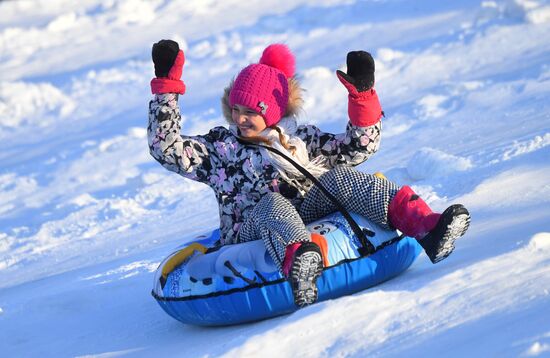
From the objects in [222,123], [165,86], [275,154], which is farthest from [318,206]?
[222,123]

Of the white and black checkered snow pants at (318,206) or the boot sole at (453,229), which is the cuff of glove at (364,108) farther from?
the boot sole at (453,229)

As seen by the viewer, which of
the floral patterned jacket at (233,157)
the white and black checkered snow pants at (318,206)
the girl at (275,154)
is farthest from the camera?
the floral patterned jacket at (233,157)

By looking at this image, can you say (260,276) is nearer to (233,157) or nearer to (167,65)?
(233,157)

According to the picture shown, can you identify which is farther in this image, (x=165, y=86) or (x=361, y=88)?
(x=165, y=86)

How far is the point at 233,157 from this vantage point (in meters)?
3.44

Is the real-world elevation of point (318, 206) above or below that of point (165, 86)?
below

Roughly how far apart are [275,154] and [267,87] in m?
0.28

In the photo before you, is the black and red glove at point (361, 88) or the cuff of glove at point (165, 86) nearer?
the black and red glove at point (361, 88)

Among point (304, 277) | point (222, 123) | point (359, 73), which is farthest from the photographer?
point (222, 123)

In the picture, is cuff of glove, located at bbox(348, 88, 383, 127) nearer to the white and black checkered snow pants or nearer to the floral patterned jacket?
the floral patterned jacket

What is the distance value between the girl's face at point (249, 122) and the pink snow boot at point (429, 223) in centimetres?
61

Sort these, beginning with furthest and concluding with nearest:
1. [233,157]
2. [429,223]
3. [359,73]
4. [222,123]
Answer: [222,123] → [233,157] → [359,73] → [429,223]

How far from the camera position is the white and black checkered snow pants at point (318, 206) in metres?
3.05

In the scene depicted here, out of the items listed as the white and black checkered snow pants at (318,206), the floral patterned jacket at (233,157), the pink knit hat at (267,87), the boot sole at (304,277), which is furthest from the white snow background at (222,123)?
the pink knit hat at (267,87)
